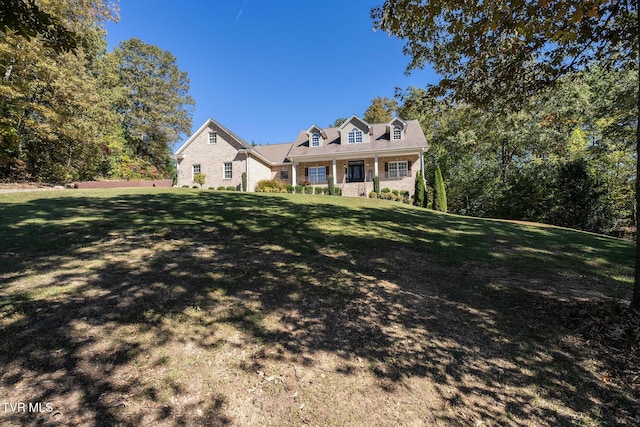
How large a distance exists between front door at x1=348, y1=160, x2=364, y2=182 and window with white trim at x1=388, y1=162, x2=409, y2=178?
231cm

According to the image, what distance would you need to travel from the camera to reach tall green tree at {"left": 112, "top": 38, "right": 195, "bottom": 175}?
3412 centimetres

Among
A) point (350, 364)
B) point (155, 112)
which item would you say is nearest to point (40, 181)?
point (155, 112)

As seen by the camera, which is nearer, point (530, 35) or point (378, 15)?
point (530, 35)

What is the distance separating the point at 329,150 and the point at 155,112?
2394 cm

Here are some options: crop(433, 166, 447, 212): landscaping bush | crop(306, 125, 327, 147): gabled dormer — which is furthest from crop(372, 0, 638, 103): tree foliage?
crop(306, 125, 327, 147): gabled dormer

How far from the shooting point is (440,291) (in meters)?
4.50

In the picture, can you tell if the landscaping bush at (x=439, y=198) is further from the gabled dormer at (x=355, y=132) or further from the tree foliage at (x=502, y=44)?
the tree foliage at (x=502, y=44)

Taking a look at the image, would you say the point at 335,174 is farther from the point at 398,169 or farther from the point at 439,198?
the point at 439,198

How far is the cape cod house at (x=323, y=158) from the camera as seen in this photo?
2333 cm

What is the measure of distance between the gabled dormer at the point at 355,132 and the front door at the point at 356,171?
1838 mm

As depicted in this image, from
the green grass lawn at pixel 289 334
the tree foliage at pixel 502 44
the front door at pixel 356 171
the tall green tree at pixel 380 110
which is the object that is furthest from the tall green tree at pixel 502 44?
the tall green tree at pixel 380 110

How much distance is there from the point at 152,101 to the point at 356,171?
27950 mm

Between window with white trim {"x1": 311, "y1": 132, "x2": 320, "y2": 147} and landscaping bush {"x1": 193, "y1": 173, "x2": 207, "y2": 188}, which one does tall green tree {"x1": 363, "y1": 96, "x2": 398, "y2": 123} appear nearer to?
window with white trim {"x1": 311, "y1": 132, "x2": 320, "y2": 147}

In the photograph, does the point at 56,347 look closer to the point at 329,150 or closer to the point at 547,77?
the point at 547,77
